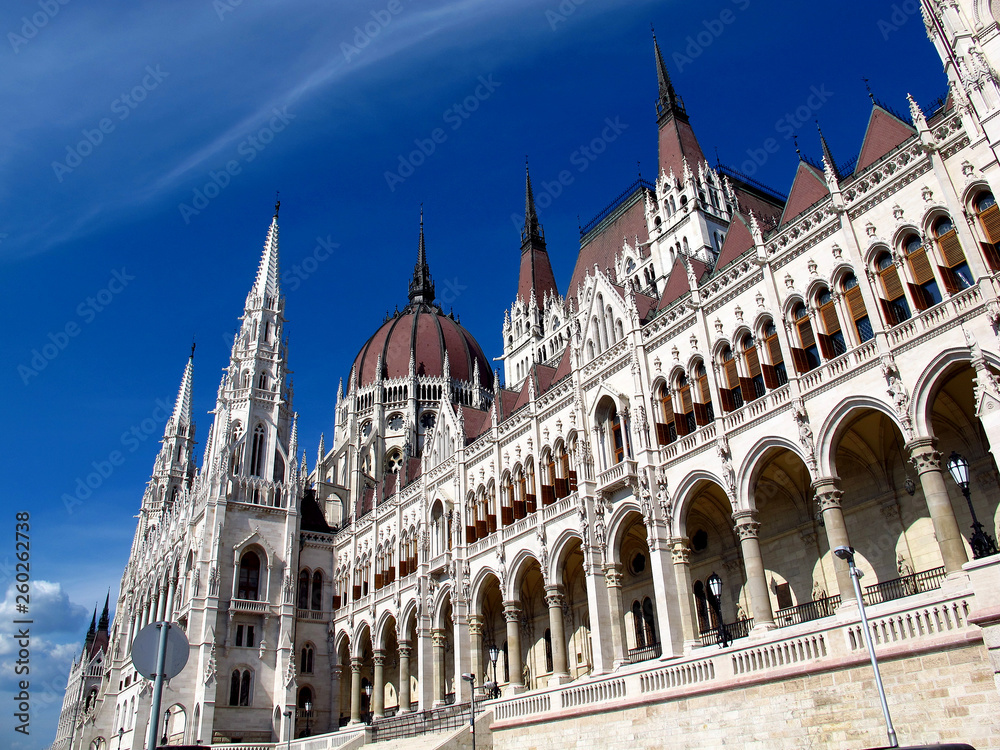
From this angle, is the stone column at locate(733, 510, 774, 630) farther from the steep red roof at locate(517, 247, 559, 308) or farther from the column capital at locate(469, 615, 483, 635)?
the steep red roof at locate(517, 247, 559, 308)

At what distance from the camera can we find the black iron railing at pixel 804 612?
22859 millimetres

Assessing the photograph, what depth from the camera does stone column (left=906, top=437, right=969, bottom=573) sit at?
1846 centimetres

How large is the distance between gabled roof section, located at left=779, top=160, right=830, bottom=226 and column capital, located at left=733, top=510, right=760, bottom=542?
30.8 ft

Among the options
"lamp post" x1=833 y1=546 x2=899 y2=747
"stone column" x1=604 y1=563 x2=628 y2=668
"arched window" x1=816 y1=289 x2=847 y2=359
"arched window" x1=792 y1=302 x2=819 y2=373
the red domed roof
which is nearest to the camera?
"lamp post" x1=833 y1=546 x2=899 y2=747

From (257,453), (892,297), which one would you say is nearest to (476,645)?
(257,453)

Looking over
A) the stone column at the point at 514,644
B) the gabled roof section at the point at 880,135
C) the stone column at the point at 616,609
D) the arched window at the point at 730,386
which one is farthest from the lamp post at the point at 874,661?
the stone column at the point at 514,644

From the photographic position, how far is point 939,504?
62.4 feet

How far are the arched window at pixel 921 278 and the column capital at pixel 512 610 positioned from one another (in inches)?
773

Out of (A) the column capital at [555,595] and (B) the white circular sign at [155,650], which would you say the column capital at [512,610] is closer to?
(A) the column capital at [555,595]

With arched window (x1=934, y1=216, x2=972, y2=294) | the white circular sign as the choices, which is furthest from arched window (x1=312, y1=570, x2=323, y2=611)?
the white circular sign

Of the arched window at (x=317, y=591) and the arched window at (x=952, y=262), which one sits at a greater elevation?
the arched window at (x=952, y=262)

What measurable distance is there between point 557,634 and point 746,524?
992 cm

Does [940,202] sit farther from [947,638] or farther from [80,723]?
[80,723]

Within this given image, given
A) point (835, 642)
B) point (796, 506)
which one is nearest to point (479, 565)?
point (796, 506)
